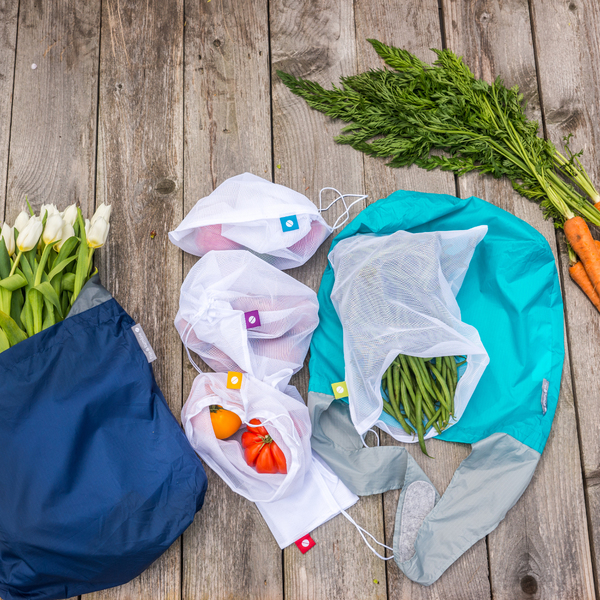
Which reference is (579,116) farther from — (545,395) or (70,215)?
(70,215)

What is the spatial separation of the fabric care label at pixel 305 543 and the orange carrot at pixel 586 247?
2.76 ft

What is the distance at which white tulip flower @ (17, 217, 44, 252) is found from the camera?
0.92 meters

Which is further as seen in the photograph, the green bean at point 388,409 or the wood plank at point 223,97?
the wood plank at point 223,97

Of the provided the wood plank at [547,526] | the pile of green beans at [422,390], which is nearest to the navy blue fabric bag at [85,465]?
the pile of green beans at [422,390]

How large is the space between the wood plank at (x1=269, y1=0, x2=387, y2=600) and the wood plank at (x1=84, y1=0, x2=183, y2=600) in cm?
25

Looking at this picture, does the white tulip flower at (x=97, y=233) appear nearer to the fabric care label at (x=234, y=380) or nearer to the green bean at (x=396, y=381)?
Answer: the fabric care label at (x=234, y=380)

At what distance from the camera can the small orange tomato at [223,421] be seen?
38.4 inches

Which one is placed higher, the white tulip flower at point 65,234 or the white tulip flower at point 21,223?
the white tulip flower at point 21,223

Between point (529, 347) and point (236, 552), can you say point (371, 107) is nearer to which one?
point (529, 347)

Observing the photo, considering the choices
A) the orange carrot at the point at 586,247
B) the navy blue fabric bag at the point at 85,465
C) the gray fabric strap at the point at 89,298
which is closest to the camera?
the navy blue fabric bag at the point at 85,465

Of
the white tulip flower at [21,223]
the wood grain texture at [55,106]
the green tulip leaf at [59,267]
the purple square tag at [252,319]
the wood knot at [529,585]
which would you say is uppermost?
the wood grain texture at [55,106]

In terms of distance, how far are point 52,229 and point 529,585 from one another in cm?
124

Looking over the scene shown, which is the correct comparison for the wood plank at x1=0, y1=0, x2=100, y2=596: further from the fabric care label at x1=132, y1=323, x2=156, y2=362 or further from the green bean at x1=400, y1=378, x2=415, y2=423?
the green bean at x1=400, y1=378, x2=415, y2=423

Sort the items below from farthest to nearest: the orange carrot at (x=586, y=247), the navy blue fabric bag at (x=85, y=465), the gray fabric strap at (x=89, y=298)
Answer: the orange carrot at (x=586, y=247)
the gray fabric strap at (x=89, y=298)
the navy blue fabric bag at (x=85, y=465)
